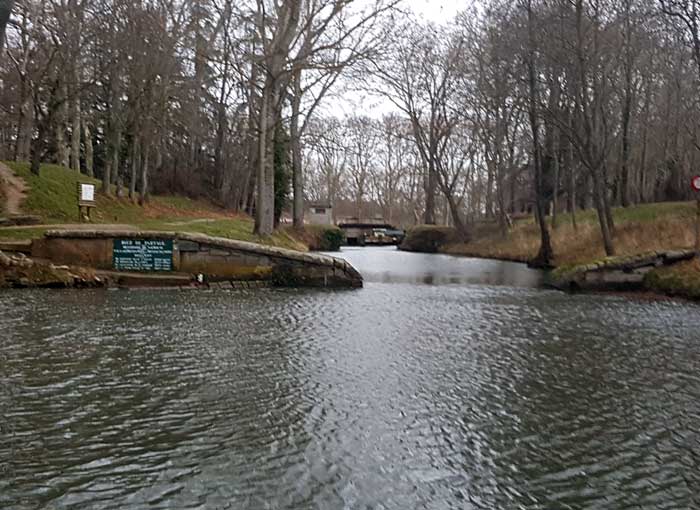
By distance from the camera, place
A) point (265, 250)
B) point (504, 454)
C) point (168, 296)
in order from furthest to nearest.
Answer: point (265, 250), point (168, 296), point (504, 454)

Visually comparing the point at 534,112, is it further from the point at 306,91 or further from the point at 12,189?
the point at 12,189

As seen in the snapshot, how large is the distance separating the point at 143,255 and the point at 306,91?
16358mm

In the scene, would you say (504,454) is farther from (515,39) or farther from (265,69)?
(515,39)

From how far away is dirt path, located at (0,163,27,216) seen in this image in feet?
61.8

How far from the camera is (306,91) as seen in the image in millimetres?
28344

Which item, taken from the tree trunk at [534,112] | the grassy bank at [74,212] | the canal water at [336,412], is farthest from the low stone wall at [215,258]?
the tree trunk at [534,112]

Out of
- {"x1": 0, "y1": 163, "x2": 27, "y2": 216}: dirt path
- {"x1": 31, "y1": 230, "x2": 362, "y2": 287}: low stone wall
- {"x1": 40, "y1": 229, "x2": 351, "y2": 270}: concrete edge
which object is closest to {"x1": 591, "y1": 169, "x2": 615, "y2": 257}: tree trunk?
{"x1": 31, "y1": 230, "x2": 362, "y2": 287}: low stone wall

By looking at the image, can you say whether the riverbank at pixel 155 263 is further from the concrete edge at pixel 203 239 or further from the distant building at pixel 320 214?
the distant building at pixel 320 214

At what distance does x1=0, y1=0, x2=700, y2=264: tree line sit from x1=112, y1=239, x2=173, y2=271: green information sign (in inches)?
266

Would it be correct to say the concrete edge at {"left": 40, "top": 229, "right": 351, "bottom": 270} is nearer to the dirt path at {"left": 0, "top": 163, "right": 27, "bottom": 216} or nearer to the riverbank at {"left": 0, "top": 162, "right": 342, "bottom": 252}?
the riverbank at {"left": 0, "top": 162, "right": 342, "bottom": 252}


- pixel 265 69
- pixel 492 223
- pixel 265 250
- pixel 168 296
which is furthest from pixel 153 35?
pixel 492 223

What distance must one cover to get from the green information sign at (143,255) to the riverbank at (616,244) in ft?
33.1

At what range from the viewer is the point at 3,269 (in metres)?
12.3

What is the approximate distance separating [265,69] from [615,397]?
16.5 m
